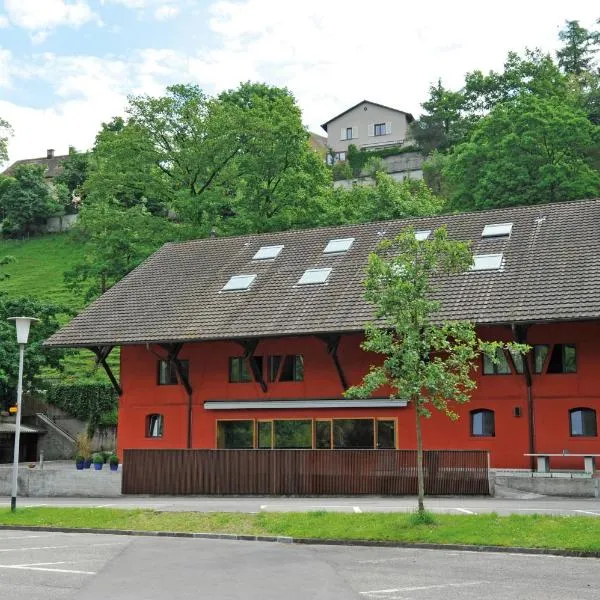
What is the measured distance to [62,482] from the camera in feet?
87.7

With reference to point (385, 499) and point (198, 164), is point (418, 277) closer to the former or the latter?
point (385, 499)

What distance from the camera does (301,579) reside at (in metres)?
12.0

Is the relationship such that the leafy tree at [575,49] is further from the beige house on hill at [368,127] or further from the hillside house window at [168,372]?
the hillside house window at [168,372]

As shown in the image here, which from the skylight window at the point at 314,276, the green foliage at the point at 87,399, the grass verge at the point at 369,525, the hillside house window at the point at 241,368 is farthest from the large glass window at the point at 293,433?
the green foliage at the point at 87,399

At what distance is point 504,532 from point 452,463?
23.6ft

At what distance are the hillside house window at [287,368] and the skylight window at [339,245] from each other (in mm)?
5143

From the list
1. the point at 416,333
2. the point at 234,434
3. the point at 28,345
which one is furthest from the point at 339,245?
the point at 416,333

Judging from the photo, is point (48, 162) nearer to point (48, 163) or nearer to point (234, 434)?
point (48, 163)

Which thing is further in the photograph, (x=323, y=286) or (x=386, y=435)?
(x=323, y=286)

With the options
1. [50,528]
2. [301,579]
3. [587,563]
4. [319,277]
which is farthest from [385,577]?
[319,277]

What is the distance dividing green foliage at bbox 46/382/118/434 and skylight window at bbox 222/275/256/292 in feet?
37.8

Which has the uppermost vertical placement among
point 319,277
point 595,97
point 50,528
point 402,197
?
point 595,97

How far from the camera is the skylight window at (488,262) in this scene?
2797 centimetres

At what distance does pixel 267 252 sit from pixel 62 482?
12429 mm
